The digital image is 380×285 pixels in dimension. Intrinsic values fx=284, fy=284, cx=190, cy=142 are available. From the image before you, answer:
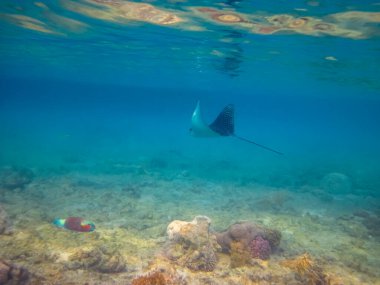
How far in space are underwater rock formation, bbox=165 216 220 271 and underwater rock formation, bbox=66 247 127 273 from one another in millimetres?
1381

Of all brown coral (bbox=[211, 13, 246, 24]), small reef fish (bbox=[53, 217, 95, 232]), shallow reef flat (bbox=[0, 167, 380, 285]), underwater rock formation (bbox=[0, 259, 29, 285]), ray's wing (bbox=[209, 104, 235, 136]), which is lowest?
shallow reef flat (bbox=[0, 167, 380, 285])

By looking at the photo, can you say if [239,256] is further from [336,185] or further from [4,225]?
[336,185]

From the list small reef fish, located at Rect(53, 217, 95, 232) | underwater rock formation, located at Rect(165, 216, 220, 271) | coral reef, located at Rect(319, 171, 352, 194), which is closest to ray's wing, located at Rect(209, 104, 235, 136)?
underwater rock formation, located at Rect(165, 216, 220, 271)

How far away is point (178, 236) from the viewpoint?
8094 millimetres

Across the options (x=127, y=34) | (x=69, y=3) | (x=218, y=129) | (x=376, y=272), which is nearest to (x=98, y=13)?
(x=69, y=3)

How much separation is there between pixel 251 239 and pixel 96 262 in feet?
14.4

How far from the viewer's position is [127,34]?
19.8m

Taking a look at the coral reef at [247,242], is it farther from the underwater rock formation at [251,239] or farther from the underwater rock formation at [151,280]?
the underwater rock formation at [151,280]

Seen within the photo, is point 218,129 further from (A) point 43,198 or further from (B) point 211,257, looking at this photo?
(A) point 43,198

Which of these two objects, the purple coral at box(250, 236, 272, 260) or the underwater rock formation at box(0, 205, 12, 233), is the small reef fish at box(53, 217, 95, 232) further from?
the purple coral at box(250, 236, 272, 260)

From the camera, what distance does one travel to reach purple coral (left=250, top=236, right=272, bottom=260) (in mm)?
8211

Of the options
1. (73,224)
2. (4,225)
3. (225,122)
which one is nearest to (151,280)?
(73,224)

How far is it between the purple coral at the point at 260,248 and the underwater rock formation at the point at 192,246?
3.44 feet

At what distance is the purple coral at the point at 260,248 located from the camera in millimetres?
8211
